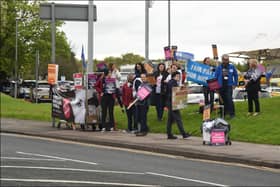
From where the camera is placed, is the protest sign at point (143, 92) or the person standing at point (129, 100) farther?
the person standing at point (129, 100)

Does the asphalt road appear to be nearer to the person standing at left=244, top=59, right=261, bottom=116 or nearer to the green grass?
the green grass

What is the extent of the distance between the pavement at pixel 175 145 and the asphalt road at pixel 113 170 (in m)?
0.35

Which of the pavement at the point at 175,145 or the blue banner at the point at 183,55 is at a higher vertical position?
the blue banner at the point at 183,55

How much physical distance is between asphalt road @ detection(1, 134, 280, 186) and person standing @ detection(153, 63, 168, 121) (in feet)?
12.1

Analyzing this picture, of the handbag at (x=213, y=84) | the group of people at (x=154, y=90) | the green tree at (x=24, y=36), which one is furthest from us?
the green tree at (x=24, y=36)

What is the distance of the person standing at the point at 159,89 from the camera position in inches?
756

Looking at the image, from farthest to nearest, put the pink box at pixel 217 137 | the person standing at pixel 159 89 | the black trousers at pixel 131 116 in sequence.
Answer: the black trousers at pixel 131 116
the person standing at pixel 159 89
the pink box at pixel 217 137

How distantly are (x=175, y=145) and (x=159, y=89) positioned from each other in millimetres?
4459

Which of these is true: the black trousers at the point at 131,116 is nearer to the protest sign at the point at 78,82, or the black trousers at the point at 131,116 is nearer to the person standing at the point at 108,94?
the person standing at the point at 108,94

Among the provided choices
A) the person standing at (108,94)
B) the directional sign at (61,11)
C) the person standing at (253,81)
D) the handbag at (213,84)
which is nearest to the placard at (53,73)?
the directional sign at (61,11)

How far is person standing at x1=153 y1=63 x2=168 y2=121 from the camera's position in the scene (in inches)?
756

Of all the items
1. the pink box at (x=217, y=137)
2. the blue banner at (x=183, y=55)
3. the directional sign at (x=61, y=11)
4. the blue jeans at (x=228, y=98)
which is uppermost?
the directional sign at (x=61, y=11)

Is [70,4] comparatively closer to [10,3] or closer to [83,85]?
[83,85]

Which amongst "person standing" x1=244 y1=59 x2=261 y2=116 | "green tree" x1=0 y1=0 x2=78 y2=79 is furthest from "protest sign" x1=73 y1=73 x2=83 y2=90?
"green tree" x1=0 y1=0 x2=78 y2=79
